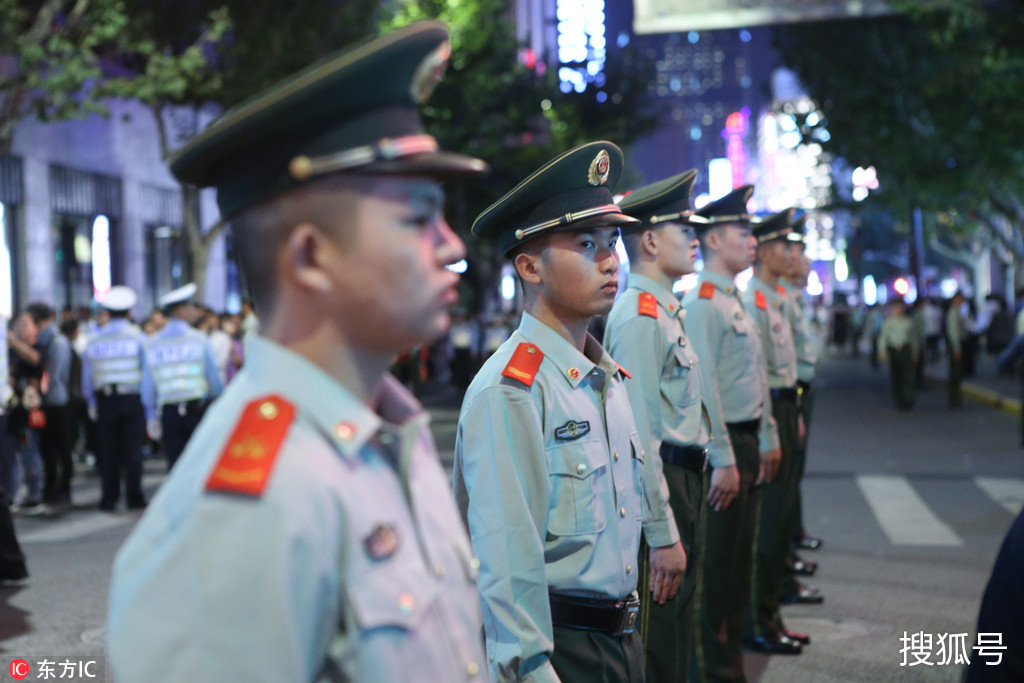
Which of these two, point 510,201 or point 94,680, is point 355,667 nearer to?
point 510,201

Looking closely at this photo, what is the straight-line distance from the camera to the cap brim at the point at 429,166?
5.37ft

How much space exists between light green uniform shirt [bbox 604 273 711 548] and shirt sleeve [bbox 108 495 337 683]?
3.30 m

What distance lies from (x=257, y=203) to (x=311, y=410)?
0.32 m

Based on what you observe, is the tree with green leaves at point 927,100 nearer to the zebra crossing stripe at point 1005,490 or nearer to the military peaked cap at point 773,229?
the zebra crossing stripe at point 1005,490

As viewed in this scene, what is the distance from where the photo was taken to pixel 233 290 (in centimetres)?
3366

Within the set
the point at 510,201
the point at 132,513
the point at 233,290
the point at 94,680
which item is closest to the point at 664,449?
the point at 510,201

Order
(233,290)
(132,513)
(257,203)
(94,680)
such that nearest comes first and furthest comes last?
(257,203) → (94,680) → (132,513) → (233,290)

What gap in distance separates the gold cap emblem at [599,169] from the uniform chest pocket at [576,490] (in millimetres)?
935

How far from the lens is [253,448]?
1491 mm

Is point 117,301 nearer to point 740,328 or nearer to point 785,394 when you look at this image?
point 785,394

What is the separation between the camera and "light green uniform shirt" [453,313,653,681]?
303 cm

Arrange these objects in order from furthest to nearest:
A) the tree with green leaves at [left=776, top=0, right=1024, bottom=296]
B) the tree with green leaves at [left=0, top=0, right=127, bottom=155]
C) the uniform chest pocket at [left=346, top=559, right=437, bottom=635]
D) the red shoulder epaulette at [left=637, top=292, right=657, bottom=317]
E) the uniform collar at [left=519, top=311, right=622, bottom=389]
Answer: the tree with green leaves at [left=776, top=0, right=1024, bottom=296] < the tree with green leaves at [left=0, top=0, right=127, bottom=155] < the red shoulder epaulette at [left=637, top=292, right=657, bottom=317] < the uniform collar at [left=519, top=311, right=622, bottom=389] < the uniform chest pocket at [left=346, top=559, right=437, bottom=635]

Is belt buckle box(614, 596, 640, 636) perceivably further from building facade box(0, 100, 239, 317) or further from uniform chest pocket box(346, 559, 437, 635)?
building facade box(0, 100, 239, 317)

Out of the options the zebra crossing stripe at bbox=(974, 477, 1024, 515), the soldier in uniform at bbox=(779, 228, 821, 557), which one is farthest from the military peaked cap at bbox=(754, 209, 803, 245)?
the zebra crossing stripe at bbox=(974, 477, 1024, 515)
